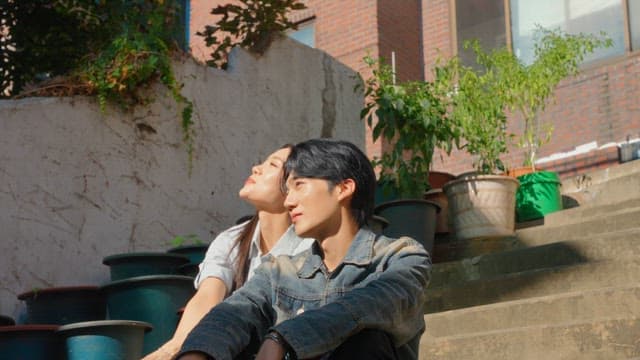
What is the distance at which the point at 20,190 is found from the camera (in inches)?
214

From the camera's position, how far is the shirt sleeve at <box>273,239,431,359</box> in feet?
Result: 7.69

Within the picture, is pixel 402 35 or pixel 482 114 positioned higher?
pixel 402 35

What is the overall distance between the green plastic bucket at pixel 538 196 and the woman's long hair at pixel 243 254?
3.92m

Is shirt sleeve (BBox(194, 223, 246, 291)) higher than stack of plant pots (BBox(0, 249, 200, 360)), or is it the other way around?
shirt sleeve (BBox(194, 223, 246, 291))

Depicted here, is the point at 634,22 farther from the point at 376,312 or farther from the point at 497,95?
the point at 376,312

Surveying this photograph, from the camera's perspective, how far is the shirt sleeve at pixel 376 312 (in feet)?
7.69

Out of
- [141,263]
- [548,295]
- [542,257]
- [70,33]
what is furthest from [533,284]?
[70,33]

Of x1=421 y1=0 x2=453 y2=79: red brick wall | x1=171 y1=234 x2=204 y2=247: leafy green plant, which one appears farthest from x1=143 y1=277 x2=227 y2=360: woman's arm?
x1=421 y1=0 x2=453 y2=79: red brick wall

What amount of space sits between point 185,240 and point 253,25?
67.7 inches

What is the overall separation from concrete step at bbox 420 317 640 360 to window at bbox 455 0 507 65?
6.72m

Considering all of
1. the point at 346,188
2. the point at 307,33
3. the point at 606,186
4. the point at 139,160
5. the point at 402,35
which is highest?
the point at 307,33

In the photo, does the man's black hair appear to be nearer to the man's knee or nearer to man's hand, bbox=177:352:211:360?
the man's knee

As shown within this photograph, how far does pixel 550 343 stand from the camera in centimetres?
419

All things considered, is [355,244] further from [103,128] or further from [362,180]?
[103,128]
